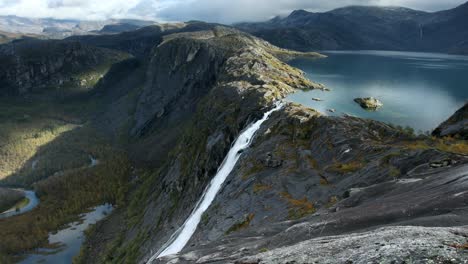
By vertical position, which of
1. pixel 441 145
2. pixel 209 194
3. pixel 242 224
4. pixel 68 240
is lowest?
pixel 68 240

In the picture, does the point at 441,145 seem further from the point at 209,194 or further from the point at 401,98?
the point at 401,98

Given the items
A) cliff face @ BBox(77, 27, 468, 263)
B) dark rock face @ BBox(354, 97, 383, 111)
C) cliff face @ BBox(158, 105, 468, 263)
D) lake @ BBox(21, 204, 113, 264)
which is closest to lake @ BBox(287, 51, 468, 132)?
dark rock face @ BBox(354, 97, 383, 111)

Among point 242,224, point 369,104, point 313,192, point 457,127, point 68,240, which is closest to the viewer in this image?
point 313,192

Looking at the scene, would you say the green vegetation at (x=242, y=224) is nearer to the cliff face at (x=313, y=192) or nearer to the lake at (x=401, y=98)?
the cliff face at (x=313, y=192)

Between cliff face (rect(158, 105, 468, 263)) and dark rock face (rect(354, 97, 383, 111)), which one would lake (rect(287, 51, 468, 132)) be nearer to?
dark rock face (rect(354, 97, 383, 111))

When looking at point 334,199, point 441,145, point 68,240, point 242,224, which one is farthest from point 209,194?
point 68,240

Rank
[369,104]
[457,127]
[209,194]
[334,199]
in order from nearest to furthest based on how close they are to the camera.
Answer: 1. [334,199]
2. [457,127]
3. [209,194]
4. [369,104]

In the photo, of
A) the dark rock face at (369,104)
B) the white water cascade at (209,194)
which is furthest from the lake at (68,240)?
the dark rock face at (369,104)
